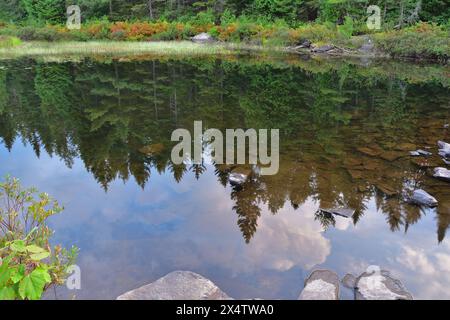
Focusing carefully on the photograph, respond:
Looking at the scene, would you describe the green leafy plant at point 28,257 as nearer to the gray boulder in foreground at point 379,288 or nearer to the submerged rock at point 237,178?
the gray boulder in foreground at point 379,288

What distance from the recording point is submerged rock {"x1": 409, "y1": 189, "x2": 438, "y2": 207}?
7883 mm

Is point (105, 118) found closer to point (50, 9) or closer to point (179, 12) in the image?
point (179, 12)

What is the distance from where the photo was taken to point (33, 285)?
3.87 m

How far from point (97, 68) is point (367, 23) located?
1159 inches

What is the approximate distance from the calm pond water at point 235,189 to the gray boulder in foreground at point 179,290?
0.47 metres

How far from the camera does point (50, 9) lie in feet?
179

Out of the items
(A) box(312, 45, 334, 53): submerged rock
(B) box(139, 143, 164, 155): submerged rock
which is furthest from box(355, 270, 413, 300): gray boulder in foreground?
(A) box(312, 45, 334, 53): submerged rock

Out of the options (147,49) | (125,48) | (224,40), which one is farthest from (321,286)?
(224,40)

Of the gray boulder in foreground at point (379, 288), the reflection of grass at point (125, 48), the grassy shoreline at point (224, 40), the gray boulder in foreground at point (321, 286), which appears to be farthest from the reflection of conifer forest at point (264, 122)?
the reflection of grass at point (125, 48)

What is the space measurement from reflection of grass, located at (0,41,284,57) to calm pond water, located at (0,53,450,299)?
19.5 metres

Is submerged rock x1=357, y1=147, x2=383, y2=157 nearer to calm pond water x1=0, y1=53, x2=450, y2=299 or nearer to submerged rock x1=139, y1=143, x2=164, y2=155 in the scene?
calm pond water x1=0, y1=53, x2=450, y2=299

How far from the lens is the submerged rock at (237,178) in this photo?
8953 millimetres

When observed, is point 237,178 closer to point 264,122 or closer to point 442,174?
point 442,174
